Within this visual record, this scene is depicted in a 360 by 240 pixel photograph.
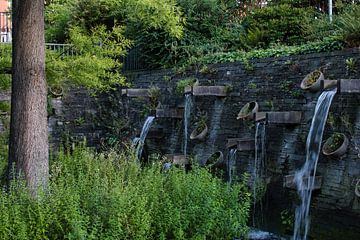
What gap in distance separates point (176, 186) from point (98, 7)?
11.1 meters

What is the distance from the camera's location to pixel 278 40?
11.3 m

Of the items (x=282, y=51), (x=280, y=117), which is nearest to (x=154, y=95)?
(x=282, y=51)

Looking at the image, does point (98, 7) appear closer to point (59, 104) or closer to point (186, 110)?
point (59, 104)

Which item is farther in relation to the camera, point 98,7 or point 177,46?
point 98,7

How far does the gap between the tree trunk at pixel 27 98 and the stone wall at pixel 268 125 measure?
3895mm

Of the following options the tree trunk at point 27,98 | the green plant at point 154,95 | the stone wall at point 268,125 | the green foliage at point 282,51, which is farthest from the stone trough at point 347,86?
the green plant at point 154,95

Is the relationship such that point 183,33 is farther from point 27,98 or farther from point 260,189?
point 27,98

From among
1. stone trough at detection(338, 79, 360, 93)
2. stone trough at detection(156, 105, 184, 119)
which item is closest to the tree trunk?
stone trough at detection(338, 79, 360, 93)

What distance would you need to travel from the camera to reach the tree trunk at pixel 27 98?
21.6 feet

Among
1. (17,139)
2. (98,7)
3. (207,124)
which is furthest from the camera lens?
(98,7)

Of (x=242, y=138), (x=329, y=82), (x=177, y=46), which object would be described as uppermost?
(x=177, y=46)

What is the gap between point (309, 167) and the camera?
749cm

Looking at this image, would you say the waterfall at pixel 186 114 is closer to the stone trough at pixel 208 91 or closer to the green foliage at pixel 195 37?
the stone trough at pixel 208 91

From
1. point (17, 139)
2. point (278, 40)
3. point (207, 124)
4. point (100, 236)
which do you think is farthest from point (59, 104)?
point (100, 236)
